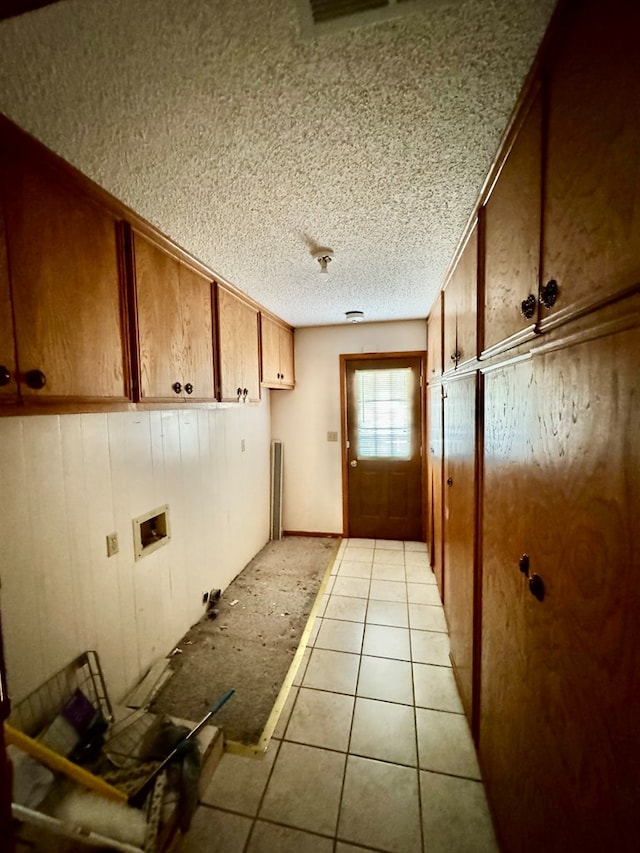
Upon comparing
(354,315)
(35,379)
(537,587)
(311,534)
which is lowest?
(311,534)

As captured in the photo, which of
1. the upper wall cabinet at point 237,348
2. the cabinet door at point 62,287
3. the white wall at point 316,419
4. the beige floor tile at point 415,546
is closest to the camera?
the cabinet door at point 62,287

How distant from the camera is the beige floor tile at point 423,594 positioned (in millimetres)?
2745

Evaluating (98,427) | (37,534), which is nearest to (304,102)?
(98,427)

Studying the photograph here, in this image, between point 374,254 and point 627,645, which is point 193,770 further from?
point 374,254

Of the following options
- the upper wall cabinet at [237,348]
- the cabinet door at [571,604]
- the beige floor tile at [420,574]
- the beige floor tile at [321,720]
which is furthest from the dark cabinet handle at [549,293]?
the beige floor tile at [420,574]

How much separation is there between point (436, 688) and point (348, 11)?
2.74 m

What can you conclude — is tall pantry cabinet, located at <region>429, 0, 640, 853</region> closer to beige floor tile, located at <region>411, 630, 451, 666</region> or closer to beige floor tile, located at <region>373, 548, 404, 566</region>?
beige floor tile, located at <region>411, 630, 451, 666</region>

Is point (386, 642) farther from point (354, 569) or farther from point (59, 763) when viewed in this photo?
point (59, 763)

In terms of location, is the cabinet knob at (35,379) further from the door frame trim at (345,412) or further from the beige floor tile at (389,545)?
the beige floor tile at (389,545)

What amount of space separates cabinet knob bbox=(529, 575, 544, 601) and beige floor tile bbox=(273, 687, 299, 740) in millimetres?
1529

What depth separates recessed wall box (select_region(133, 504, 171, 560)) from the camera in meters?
1.96

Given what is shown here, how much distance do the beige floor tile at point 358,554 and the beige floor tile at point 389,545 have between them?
14cm

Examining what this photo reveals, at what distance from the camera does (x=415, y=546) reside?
149 inches

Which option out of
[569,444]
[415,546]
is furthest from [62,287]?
[415,546]
